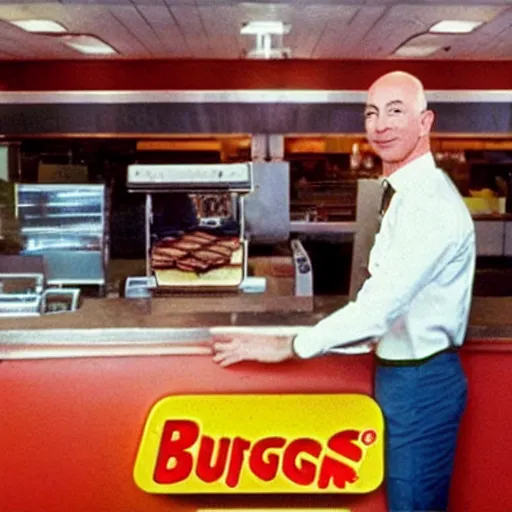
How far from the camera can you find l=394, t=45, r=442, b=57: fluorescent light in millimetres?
6660

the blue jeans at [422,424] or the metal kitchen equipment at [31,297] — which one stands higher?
the metal kitchen equipment at [31,297]

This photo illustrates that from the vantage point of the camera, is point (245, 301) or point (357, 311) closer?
point (357, 311)

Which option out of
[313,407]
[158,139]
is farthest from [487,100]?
[313,407]

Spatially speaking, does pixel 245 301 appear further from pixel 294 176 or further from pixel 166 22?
pixel 294 176

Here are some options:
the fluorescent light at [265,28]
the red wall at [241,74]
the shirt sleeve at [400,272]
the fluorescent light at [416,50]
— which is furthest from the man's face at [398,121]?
the red wall at [241,74]

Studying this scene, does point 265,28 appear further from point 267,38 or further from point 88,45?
point 88,45

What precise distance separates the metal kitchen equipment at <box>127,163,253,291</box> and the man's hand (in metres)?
1.51

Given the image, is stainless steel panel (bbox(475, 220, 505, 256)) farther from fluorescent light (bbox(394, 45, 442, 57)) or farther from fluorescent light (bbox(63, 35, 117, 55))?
fluorescent light (bbox(63, 35, 117, 55))

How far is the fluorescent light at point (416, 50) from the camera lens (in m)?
6.66

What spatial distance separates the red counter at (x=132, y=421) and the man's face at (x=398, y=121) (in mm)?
712

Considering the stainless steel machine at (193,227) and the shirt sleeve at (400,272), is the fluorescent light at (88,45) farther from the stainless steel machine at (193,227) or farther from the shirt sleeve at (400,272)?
the shirt sleeve at (400,272)

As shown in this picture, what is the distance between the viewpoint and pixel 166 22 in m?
5.45

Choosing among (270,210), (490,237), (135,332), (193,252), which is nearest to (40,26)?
(270,210)

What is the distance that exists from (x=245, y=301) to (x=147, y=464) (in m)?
0.98
